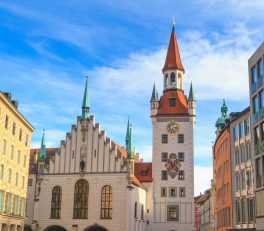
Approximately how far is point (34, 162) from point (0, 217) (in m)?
31.1

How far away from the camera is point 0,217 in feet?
149

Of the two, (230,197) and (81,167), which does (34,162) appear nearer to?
(81,167)

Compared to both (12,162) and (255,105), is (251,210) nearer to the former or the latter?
(255,105)

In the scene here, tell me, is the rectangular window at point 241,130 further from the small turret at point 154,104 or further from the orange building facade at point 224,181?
the small turret at point 154,104

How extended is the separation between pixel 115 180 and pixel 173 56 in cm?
2907

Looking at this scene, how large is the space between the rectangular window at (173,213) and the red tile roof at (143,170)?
6047 mm

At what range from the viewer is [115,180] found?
66.9m

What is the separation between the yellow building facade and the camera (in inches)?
1820

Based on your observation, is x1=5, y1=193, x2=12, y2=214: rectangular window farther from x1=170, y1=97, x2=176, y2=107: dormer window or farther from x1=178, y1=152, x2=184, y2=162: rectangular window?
x1=170, y1=97, x2=176, y2=107: dormer window

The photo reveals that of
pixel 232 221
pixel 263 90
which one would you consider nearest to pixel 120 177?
pixel 232 221

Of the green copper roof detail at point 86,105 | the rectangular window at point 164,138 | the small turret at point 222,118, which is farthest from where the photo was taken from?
the small turret at point 222,118

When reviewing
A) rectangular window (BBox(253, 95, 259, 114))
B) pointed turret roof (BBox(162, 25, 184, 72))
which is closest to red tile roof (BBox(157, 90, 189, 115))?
pointed turret roof (BBox(162, 25, 184, 72))

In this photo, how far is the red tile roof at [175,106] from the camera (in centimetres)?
7794

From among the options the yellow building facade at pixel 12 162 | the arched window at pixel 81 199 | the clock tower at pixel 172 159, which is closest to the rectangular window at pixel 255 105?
the yellow building facade at pixel 12 162
